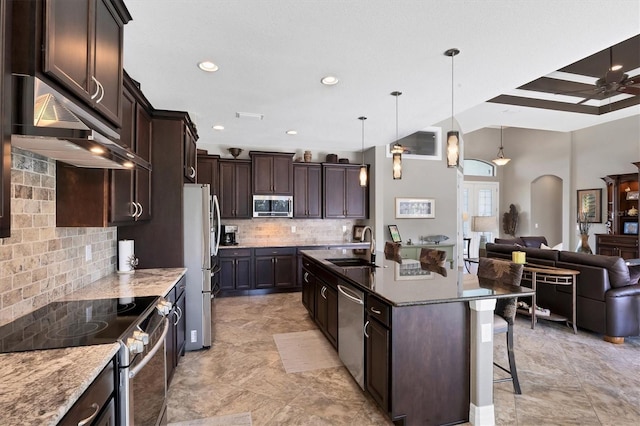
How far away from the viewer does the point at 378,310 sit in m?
2.22

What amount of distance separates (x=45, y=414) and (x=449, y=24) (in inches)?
108

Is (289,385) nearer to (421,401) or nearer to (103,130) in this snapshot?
(421,401)

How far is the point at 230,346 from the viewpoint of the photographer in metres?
3.55

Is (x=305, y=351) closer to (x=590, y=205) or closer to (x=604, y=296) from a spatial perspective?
(x=604, y=296)

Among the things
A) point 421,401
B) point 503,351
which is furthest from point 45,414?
point 503,351

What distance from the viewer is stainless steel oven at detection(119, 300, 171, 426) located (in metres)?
1.41

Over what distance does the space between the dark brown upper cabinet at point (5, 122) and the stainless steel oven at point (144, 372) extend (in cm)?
70

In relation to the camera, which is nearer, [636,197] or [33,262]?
[33,262]

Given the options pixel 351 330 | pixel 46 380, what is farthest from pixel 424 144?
pixel 46 380

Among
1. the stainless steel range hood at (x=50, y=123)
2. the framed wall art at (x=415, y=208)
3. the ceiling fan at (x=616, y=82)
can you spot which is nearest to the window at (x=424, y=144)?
the framed wall art at (x=415, y=208)

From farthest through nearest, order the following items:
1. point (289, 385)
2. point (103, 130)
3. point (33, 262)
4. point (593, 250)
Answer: point (593, 250)
point (289, 385)
point (33, 262)
point (103, 130)

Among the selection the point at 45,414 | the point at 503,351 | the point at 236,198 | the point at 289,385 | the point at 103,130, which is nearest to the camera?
the point at 45,414

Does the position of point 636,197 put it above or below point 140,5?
below

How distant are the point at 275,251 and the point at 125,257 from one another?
303 cm
